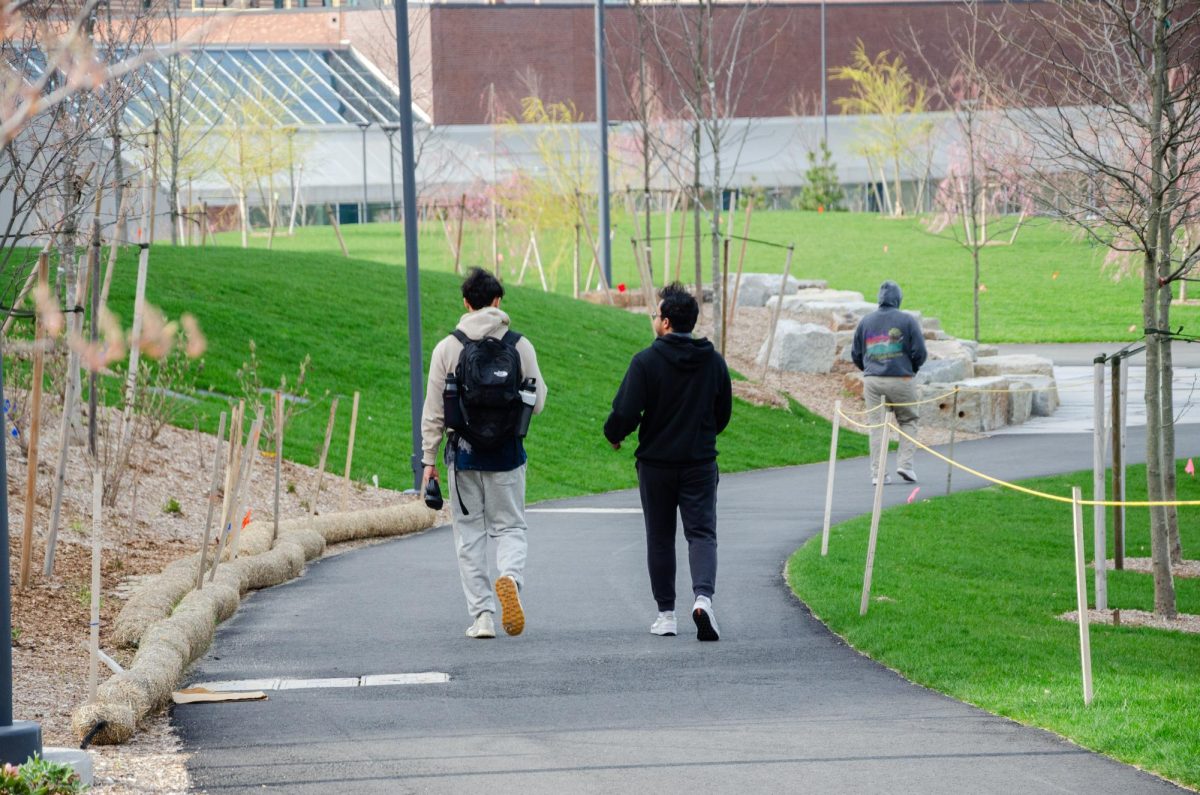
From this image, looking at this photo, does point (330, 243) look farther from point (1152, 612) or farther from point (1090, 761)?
point (1090, 761)

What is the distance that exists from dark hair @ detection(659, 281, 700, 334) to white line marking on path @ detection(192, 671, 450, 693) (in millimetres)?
2215

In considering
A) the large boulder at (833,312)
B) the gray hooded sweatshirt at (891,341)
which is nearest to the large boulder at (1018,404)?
the large boulder at (833,312)

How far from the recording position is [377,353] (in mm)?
21547

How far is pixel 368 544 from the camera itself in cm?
1327

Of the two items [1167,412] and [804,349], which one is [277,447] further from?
[804,349]

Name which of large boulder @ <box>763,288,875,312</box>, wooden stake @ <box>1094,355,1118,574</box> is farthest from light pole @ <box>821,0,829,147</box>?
wooden stake @ <box>1094,355,1118,574</box>

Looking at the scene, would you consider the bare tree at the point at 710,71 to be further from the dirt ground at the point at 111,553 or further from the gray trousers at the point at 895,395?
the dirt ground at the point at 111,553

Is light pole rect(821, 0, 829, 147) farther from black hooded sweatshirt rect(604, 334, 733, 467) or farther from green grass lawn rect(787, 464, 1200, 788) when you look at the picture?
black hooded sweatshirt rect(604, 334, 733, 467)

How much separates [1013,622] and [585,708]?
3270 mm

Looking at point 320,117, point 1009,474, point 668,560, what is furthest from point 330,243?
point 668,560

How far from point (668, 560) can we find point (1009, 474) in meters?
9.55

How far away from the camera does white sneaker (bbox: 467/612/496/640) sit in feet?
28.1

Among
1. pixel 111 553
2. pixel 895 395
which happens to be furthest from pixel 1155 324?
pixel 111 553

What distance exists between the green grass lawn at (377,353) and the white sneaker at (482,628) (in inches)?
317
